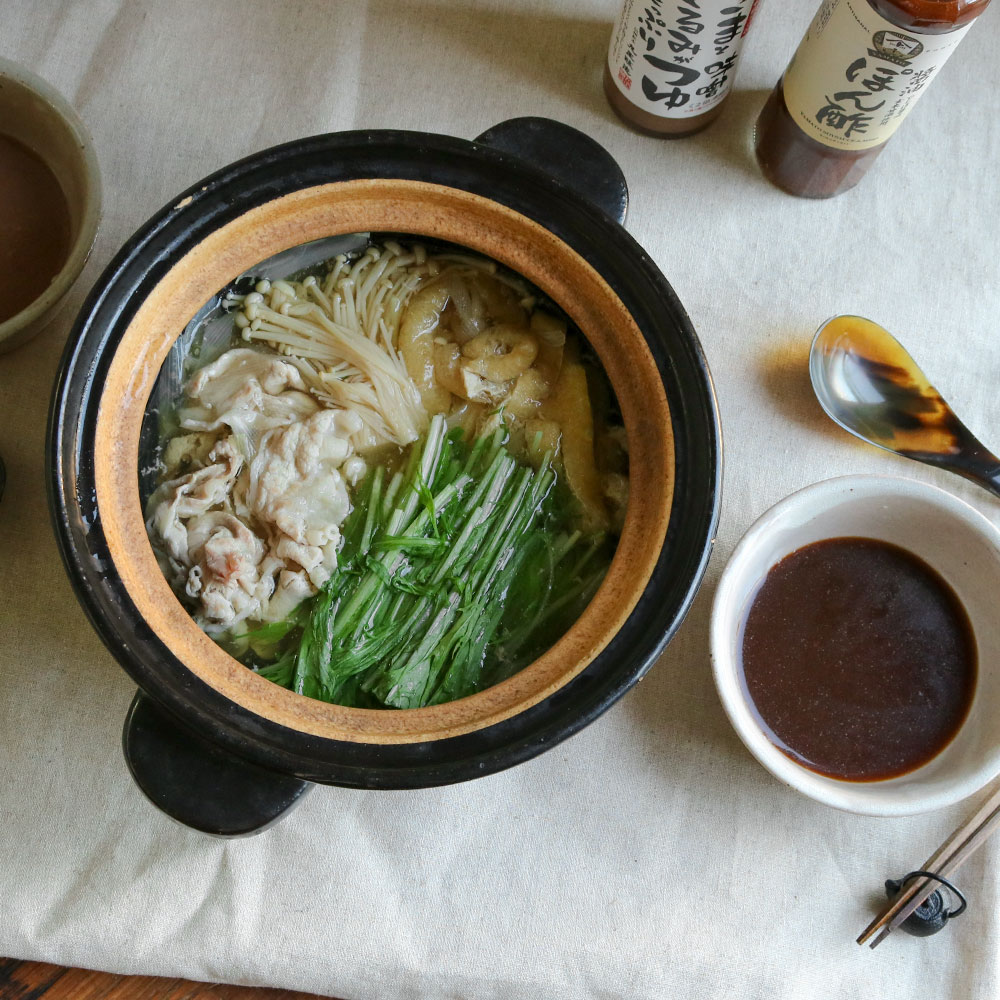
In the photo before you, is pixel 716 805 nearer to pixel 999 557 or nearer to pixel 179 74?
pixel 999 557

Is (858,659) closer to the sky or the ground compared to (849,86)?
closer to the ground

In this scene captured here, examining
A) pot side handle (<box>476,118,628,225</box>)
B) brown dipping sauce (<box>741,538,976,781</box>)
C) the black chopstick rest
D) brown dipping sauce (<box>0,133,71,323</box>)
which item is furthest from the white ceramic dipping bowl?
brown dipping sauce (<box>0,133,71,323</box>)

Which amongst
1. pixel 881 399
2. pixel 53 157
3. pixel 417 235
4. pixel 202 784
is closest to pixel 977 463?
pixel 881 399

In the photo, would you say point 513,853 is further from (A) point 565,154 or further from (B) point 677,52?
(B) point 677,52

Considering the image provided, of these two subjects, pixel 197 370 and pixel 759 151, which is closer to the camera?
pixel 197 370

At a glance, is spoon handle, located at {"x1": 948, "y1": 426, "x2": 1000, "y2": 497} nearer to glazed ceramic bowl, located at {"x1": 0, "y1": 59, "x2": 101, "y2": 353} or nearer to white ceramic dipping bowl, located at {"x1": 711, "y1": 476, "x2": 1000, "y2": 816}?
white ceramic dipping bowl, located at {"x1": 711, "y1": 476, "x2": 1000, "y2": 816}

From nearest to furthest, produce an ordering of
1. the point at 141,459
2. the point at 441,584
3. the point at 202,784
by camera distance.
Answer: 1. the point at 202,784
2. the point at 141,459
3. the point at 441,584

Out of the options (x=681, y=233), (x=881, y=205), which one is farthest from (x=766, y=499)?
(x=881, y=205)
